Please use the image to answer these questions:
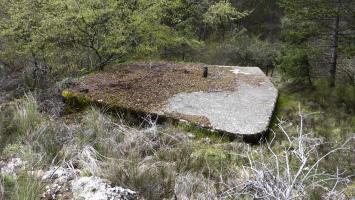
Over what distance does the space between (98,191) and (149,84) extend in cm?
418

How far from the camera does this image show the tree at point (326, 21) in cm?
905

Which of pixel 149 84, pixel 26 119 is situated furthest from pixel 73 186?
pixel 149 84

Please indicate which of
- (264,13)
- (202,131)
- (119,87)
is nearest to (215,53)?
(264,13)

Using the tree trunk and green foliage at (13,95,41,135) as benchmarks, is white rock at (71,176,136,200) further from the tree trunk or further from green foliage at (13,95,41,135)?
the tree trunk

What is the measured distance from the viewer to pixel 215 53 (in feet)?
48.1

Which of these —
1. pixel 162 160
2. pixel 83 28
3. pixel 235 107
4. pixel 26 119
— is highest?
pixel 83 28

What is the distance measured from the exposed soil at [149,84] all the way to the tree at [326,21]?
220cm

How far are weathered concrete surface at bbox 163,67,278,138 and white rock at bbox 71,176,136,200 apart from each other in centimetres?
240

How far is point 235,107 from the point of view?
629 centimetres

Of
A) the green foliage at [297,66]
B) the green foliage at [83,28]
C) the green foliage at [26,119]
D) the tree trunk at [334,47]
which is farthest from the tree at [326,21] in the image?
the green foliage at [26,119]

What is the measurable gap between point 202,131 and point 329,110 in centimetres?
356

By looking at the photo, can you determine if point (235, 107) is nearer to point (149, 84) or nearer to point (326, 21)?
point (149, 84)

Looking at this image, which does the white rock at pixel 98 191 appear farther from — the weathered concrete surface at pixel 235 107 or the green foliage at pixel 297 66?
the green foliage at pixel 297 66

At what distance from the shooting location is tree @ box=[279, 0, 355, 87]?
9.05 metres
